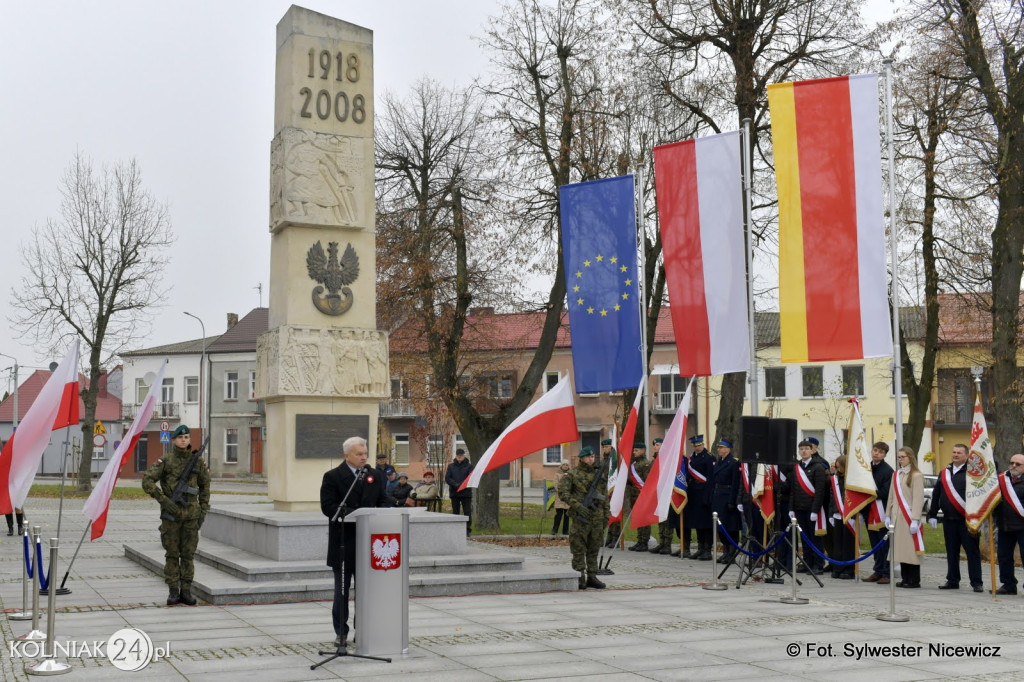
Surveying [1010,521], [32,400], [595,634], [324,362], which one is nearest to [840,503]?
[1010,521]

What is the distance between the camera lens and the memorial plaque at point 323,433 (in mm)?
16312

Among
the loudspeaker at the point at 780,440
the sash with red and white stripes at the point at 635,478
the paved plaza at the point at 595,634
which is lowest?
the paved plaza at the point at 595,634

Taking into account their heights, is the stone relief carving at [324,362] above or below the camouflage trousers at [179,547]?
above

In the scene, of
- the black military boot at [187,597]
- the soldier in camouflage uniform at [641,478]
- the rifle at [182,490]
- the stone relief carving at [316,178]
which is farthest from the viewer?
the soldier in camouflage uniform at [641,478]

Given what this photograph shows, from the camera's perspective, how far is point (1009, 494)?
47.1 feet

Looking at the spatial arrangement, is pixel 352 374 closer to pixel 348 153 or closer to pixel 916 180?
pixel 348 153

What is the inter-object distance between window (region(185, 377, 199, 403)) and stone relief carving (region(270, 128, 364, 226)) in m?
55.0

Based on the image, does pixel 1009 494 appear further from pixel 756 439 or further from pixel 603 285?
pixel 603 285

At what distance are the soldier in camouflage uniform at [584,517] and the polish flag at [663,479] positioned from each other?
568 millimetres

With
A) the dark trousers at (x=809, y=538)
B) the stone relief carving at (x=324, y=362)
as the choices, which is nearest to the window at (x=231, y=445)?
the stone relief carving at (x=324, y=362)

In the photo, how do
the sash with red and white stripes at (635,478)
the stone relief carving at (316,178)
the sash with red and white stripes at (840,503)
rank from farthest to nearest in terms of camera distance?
the sash with red and white stripes at (635,478) < the sash with red and white stripes at (840,503) < the stone relief carving at (316,178)

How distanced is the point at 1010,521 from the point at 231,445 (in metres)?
58.1

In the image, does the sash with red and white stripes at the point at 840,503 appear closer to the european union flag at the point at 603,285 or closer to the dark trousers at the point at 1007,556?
the dark trousers at the point at 1007,556

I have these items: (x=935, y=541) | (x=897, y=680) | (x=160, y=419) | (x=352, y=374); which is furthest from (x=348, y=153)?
(x=160, y=419)
